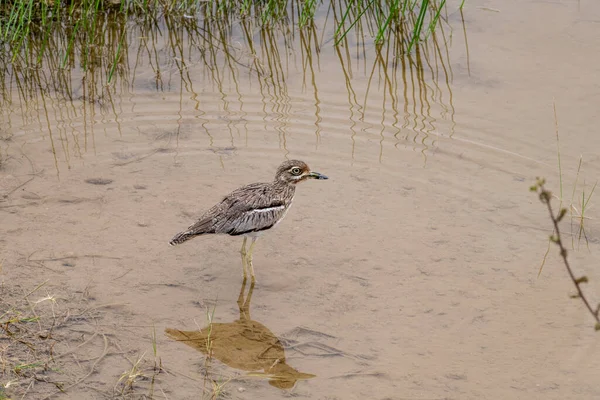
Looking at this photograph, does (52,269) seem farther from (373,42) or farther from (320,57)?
(373,42)

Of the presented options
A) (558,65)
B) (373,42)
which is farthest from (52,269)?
(558,65)

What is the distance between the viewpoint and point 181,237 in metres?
7.10

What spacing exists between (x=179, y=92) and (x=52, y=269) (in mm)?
3406

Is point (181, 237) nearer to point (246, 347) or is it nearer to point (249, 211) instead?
point (249, 211)

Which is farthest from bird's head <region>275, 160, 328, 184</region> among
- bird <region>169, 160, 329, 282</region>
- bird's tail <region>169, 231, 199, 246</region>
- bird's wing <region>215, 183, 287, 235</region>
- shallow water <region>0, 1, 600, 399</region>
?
bird's tail <region>169, 231, 199, 246</region>

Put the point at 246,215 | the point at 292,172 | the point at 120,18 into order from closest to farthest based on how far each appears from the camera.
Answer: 1. the point at 246,215
2. the point at 292,172
3. the point at 120,18

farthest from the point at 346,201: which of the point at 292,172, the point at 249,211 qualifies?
the point at 249,211

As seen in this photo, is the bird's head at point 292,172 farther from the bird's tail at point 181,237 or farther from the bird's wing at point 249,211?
the bird's tail at point 181,237

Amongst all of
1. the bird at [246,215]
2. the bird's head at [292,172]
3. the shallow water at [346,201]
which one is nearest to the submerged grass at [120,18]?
the shallow water at [346,201]

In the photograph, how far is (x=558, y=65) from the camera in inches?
407

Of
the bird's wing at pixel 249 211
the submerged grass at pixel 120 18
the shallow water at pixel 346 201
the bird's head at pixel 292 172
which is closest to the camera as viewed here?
the shallow water at pixel 346 201

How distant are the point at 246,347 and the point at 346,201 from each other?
→ 2275 millimetres

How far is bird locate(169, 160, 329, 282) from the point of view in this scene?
283 inches

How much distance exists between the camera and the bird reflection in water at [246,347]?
20.0 ft
